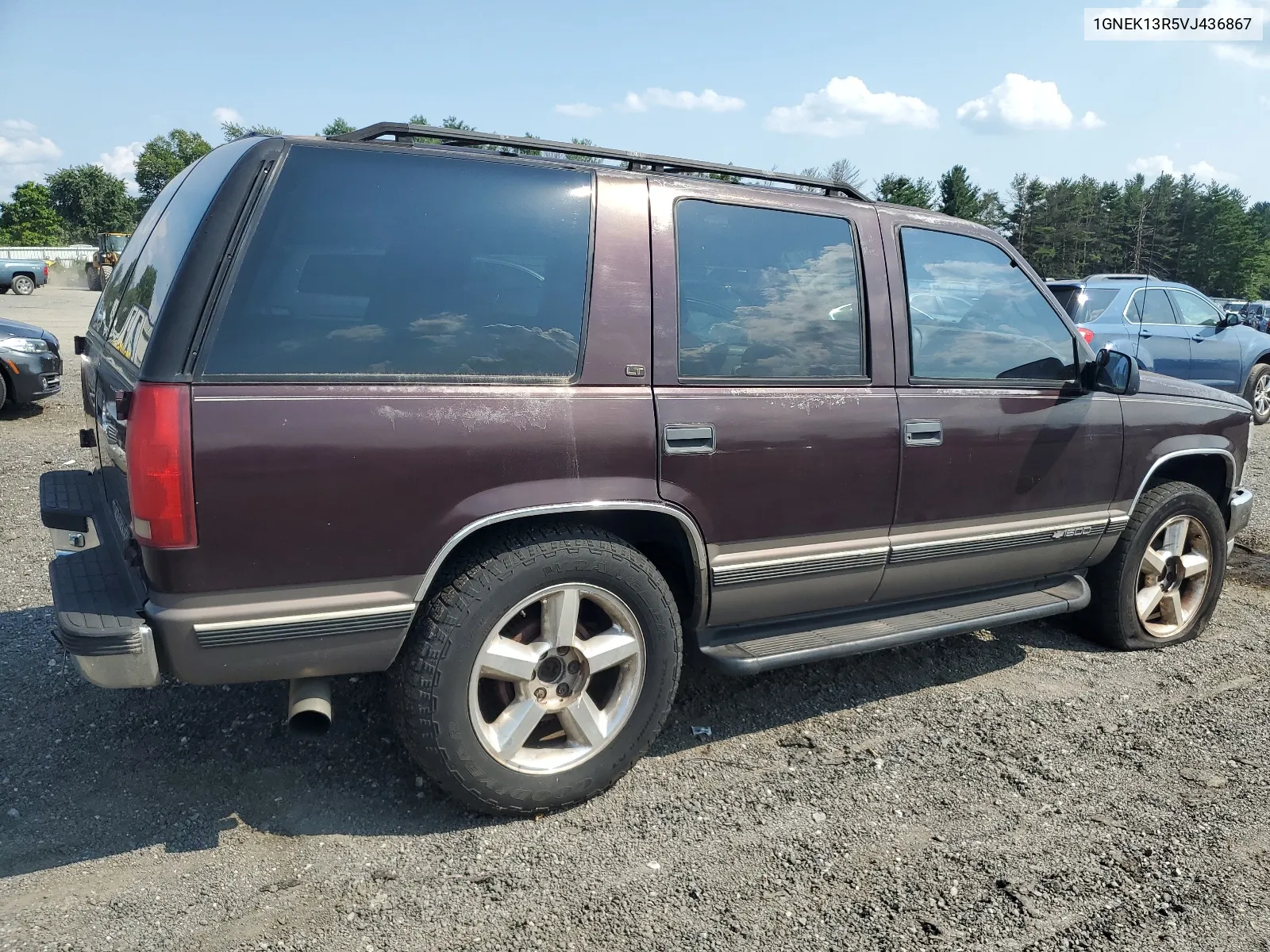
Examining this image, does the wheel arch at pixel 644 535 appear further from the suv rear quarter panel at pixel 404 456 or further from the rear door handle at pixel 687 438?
the rear door handle at pixel 687 438

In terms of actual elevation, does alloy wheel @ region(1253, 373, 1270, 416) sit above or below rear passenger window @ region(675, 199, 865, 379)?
below

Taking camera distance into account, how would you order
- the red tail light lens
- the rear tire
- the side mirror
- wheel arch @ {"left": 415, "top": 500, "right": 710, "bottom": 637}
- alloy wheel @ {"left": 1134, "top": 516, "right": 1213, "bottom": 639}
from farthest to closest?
the rear tire, alloy wheel @ {"left": 1134, "top": 516, "right": 1213, "bottom": 639}, the side mirror, wheel arch @ {"left": 415, "top": 500, "right": 710, "bottom": 637}, the red tail light lens

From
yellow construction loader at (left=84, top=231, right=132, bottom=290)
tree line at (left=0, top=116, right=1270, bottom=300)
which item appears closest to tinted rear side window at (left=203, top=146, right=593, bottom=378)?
yellow construction loader at (left=84, top=231, right=132, bottom=290)

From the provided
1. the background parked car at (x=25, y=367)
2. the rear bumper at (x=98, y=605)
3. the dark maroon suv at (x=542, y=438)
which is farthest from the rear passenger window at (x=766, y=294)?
the background parked car at (x=25, y=367)

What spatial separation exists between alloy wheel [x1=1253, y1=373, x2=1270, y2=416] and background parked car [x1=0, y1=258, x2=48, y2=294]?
31066mm

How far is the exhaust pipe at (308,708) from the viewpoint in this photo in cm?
260

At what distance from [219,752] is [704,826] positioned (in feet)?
5.55

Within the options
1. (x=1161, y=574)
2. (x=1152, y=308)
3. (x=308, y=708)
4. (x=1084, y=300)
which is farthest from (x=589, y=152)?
(x=1152, y=308)

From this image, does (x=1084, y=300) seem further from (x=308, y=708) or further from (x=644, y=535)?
(x=308, y=708)

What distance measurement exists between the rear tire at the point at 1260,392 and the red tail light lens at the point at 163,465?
12.9m

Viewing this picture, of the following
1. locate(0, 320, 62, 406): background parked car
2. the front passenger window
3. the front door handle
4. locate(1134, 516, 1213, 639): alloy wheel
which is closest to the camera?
the front door handle

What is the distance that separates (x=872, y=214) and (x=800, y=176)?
0.32 meters

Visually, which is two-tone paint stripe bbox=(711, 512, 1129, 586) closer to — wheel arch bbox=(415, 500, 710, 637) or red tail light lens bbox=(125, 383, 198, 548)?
wheel arch bbox=(415, 500, 710, 637)

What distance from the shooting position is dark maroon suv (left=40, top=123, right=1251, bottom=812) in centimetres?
244
